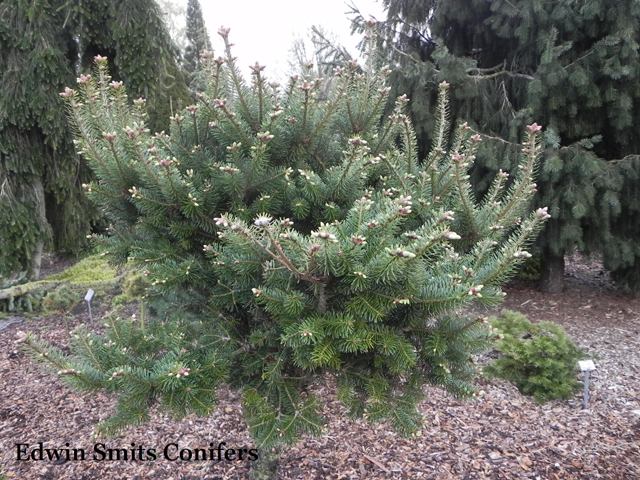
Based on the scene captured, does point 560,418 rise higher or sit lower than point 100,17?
lower

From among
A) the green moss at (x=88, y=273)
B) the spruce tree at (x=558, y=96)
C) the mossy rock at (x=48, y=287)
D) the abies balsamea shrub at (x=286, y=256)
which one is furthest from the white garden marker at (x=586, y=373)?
the green moss at (x=88, y=273)

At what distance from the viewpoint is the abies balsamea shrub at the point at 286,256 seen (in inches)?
52.8

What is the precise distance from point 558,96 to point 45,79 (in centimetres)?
615

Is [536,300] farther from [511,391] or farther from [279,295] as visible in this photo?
[279,295]

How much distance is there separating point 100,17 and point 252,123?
5.06m

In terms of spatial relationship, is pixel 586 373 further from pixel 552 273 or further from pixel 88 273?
pixel 88 273

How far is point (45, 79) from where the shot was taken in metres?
5.23

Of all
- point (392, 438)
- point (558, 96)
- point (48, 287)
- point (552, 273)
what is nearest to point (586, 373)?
point (392, 438)

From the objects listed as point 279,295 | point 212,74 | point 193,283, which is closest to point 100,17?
point 212,74

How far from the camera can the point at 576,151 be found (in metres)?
4.62

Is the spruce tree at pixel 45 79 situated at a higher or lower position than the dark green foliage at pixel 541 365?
higher

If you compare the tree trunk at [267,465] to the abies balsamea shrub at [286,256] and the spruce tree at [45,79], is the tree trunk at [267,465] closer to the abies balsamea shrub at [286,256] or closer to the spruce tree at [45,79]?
the abies balsamea shrub at [286,256]

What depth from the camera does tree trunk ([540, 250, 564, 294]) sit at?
18.5 ft

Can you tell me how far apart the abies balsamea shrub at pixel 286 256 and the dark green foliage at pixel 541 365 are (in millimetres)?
1799
